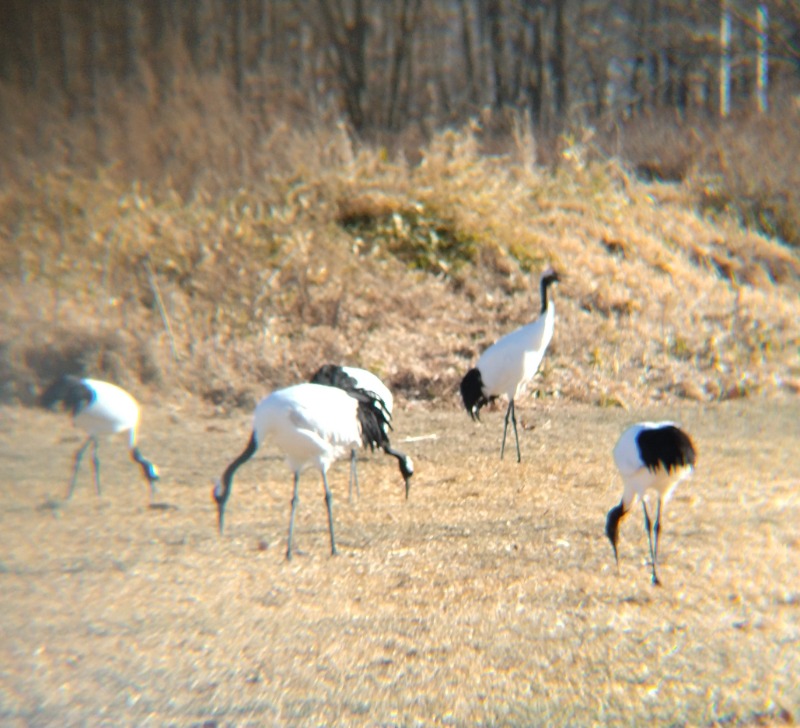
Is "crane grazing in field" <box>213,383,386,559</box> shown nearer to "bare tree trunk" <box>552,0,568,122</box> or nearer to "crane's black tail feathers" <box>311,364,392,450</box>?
"crane's black tail feathers" <box>311,364,392,450</box>

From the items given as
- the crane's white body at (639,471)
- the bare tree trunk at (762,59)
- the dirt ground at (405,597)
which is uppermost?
the bare tree trunk at (762,59)

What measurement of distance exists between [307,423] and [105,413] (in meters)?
1.62

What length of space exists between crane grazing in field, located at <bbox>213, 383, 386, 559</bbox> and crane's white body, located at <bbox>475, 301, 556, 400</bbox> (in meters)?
1.75

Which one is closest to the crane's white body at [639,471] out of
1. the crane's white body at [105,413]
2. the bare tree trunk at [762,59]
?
the crane's white body at [105,413]

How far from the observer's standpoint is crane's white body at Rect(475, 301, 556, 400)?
7.20m

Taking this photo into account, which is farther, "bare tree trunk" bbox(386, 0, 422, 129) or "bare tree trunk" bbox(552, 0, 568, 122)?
"bare tree trunk" bbox(552, 0, 568, 122)

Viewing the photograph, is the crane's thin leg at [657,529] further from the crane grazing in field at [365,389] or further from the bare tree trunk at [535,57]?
the bare tree trunk at [535,57]

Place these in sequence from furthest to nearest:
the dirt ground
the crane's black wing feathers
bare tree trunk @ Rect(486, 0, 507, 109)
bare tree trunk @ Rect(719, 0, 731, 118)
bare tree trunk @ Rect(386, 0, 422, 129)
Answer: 1. bare tree trunk @ Rect(486, 0, 507, 109)
2. bare tree trunk @ Rect(386, 0, 422, 129)
3. bare tree trunk @ Rect(719, 0, 731, 118)
4. the crane's black wing feathers
5. the dirt ground

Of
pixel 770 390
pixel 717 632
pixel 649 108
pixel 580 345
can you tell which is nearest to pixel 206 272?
pixel 580 345

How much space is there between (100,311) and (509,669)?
658 centimetres

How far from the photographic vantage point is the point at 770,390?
9.10m

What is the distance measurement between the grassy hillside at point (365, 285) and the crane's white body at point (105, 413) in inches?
83.9

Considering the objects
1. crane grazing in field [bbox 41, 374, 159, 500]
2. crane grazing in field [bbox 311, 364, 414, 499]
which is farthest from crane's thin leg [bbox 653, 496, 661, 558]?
crane grazing in field [bbox 41, 374, 159, 500]

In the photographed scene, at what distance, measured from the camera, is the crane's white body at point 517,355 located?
7203 millimetres
